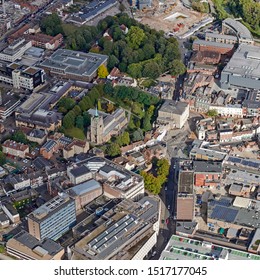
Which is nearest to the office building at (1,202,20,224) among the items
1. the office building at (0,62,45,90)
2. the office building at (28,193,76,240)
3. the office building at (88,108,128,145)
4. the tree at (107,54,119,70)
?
the office building at (28,193,76,240)

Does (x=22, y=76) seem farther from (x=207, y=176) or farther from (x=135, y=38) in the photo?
(x=207, y=176)

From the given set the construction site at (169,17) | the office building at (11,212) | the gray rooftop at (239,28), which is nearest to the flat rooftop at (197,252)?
the office building at (11,212)

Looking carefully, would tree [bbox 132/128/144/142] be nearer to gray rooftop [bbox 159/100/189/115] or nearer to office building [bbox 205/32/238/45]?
gray rooftop [bbox 159/100/189/115]

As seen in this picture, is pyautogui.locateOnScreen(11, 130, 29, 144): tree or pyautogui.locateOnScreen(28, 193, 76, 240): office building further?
pyautogui.locateOnScreen(11, 130, 29, 144): tree

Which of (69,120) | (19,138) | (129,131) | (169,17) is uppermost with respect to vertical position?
(69,120)

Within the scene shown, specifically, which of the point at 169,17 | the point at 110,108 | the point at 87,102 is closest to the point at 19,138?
the point at 87,102

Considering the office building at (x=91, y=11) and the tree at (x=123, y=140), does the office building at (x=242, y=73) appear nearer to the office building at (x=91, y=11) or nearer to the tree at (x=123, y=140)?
the tree at (x=123, y=140)
